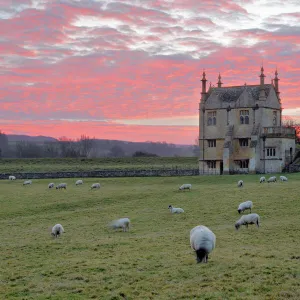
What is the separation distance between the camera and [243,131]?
7588 centimetres

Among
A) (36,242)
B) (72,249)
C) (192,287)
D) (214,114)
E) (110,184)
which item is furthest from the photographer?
(214,114)

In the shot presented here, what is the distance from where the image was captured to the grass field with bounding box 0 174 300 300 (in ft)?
56.0

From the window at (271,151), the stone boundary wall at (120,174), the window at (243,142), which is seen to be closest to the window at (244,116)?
the window at (243,142)

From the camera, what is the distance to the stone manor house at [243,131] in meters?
73.9

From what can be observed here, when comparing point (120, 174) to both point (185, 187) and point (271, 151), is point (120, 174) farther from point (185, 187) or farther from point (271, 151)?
point (185, 187)

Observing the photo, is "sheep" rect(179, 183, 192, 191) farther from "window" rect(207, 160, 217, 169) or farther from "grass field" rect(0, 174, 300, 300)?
"window" rect(207, 160, 217, 169)

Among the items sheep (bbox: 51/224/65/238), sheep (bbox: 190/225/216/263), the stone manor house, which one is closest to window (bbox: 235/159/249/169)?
the stone manor house

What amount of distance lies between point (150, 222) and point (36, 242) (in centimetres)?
930

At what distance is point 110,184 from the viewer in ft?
220

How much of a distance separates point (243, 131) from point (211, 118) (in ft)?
18.6

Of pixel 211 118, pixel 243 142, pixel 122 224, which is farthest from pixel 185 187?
pixel 211 118

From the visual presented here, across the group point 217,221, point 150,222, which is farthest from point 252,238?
point 150,222

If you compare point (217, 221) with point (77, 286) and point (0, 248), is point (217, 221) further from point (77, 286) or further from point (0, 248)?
point (77, 286)

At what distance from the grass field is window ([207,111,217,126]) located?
1154 inches
